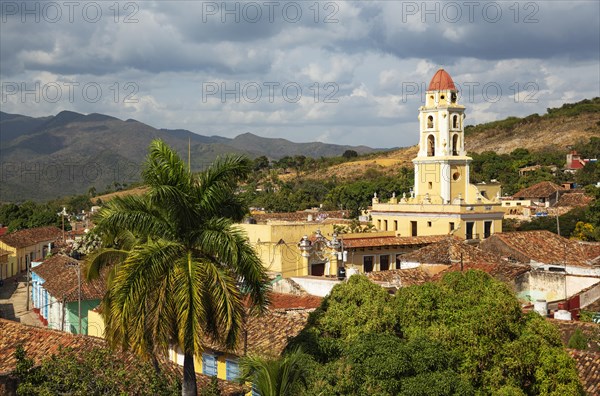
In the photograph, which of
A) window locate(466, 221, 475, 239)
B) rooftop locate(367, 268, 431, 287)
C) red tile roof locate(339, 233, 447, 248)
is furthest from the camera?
window locate(466, 221, 475, 239)

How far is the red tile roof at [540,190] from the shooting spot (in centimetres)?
6588

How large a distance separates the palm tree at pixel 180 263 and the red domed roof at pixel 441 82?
90.5 feet

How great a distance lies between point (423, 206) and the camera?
37250 millimetres

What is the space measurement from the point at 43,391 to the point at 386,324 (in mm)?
5468

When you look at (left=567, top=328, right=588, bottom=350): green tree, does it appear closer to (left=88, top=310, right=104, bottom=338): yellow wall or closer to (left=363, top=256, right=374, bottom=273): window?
(left=88, top=310, right=104, bottom=338): yellow wall

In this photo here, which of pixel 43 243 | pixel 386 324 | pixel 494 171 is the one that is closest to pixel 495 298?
pixel 386 324

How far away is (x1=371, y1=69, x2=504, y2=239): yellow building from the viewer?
36.6 m

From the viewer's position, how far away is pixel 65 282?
1090 inches

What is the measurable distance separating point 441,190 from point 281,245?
14333 millimetres

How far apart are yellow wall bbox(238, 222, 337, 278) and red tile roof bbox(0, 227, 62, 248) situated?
86.8 feet

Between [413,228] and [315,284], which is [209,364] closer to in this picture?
[315,284]

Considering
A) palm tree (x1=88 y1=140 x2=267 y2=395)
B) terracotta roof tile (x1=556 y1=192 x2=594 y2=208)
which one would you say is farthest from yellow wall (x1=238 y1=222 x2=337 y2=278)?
terracotta roof tile (x1=556 y1=192 x2=594 y2=208)

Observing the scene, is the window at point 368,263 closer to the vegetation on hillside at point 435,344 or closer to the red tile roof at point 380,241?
the red tile roof at point 380,241

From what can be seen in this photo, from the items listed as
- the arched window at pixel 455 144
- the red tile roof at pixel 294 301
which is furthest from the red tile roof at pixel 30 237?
the red tile roof at pixel 294 301
